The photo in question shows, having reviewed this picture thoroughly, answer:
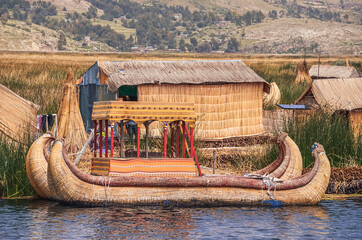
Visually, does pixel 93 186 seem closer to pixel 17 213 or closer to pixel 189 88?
pixel 17 213

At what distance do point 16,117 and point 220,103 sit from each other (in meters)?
6.44

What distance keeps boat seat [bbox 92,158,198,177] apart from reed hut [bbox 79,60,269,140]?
5.98m

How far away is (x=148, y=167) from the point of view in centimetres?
1346

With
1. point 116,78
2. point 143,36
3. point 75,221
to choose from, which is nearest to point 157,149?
point 116,78

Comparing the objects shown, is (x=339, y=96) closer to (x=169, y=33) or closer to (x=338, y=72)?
(x=338, y=72)

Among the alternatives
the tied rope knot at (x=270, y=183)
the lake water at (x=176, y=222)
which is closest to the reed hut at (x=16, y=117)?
the lake water at (x=176, y=222)

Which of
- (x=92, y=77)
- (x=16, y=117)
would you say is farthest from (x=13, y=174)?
(x=92, y=77)

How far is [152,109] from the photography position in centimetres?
1350

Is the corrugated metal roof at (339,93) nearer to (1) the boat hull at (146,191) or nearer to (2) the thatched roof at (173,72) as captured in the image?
(2) the thatched roof at (173,72)

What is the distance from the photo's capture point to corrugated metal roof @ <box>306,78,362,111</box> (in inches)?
810

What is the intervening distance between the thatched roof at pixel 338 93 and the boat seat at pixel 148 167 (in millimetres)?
7964

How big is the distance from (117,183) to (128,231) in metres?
1.74

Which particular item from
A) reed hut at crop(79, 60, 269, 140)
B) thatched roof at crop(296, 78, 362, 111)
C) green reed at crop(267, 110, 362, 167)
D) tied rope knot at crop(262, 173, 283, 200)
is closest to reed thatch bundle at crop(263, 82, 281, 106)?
reed hut at crop(79, 60, 269, 140)

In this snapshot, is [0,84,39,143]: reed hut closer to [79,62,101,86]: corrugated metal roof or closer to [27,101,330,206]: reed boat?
[79,62,101,86]: corrugated metal roof
